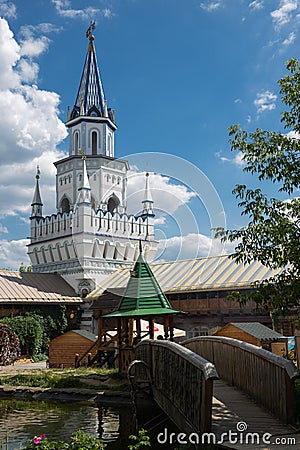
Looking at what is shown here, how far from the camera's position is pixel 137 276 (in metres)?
17.7

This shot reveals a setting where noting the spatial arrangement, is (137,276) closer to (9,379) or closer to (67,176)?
(9,379)

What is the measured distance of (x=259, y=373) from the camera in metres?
8.70

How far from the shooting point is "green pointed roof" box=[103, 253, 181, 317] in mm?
16297

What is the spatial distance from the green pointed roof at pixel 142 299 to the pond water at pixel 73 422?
3.02 m

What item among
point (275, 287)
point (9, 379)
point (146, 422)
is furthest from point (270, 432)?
point (9, 379)

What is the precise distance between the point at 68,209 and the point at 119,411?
2425cm

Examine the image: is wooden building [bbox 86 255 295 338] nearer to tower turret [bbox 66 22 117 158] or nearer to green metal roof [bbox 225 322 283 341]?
green metal roof [bbox 225 322 283 341]

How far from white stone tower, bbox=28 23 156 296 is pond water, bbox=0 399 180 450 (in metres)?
18.5

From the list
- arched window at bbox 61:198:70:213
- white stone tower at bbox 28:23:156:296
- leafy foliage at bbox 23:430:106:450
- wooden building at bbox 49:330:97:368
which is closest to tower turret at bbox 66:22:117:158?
white stone tower at bbox 28:23:156:296

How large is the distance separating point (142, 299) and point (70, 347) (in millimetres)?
7617

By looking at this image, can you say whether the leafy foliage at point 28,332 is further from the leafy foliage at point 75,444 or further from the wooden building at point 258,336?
the leafy foliage at point 75,444

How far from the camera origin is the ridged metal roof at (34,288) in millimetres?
29203

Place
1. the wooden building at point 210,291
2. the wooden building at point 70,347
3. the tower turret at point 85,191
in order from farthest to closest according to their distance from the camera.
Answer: the tower turret at point 85,191 < the wooden building at point 210,291 < the wooden building at point 70,347

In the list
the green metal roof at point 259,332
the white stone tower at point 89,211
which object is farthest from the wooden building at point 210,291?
the white stone tower at point 89,211
